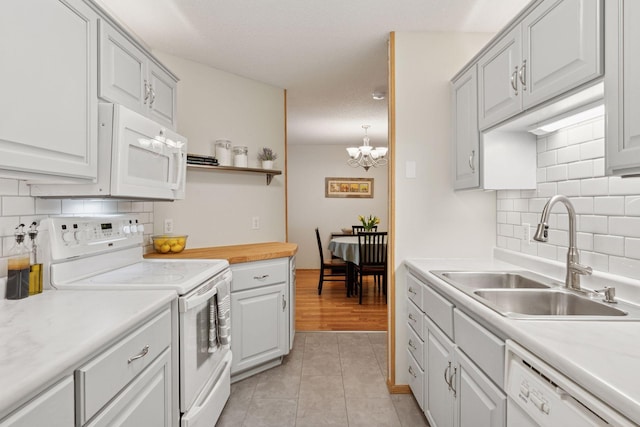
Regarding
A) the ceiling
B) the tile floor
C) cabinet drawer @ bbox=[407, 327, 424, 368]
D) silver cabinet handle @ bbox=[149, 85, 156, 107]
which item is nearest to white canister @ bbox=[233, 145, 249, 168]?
the ceiling

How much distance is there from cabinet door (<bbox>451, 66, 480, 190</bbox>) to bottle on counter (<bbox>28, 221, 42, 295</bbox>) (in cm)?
218

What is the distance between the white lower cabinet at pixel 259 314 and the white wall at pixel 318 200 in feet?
12.9

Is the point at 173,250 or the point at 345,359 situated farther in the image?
the point at 345,359

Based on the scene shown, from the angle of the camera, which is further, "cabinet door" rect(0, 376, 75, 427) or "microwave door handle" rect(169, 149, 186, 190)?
"microwave door handle" rect(169, 149, 186, 190)

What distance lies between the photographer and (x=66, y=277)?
5.11 feet

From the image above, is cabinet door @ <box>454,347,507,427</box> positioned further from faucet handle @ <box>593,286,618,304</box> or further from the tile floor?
the tile floor

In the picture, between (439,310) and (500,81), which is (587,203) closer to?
(500,81)

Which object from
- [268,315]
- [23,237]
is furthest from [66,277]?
[268,315]

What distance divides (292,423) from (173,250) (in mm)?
1422

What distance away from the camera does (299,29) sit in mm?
2350

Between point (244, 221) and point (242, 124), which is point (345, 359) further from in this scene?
point (242, 124)

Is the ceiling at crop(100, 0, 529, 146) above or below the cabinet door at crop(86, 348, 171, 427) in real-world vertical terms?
above

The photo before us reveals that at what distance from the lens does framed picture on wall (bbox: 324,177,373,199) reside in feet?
22.3

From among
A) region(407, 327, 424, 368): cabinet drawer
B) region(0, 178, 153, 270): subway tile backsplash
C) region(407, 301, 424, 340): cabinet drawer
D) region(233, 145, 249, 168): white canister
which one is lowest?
region(407, 327, 424, 368): cabinet drawer
